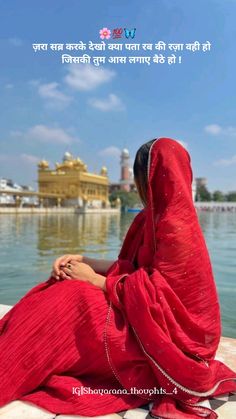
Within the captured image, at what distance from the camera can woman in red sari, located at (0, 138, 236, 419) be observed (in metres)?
1.31

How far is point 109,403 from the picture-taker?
1.36 metres

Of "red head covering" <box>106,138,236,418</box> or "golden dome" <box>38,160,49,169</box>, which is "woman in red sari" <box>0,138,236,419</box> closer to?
"red head covering" <box>106,138,236,418</box>

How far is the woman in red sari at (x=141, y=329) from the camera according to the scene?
131 cm

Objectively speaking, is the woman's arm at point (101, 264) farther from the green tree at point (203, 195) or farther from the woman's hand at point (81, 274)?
the green tree at point (203, 195)

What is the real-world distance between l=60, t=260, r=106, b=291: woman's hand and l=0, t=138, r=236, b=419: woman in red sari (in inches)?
0.6

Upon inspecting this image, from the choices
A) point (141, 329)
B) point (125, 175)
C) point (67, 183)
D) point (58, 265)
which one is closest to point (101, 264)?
point (58, 265)

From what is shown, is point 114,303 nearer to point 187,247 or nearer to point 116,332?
point 116,332

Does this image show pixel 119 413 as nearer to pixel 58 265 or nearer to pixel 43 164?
pixel 58 265

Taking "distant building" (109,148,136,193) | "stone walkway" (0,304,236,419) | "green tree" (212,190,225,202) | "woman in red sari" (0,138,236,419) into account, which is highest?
"distant building" (109,148,136,193)

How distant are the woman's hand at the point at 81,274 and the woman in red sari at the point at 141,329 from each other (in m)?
0.02

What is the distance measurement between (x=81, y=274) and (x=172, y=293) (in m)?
0.35

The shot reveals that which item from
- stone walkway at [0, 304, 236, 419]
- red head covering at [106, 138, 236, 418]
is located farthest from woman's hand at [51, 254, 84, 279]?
stone walkway at [0, 304, 236, 419]

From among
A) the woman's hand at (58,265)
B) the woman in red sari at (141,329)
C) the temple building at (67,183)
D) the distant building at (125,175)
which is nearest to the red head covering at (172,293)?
the woman in red sari at (141,329)

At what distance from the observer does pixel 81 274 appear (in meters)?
1.46
